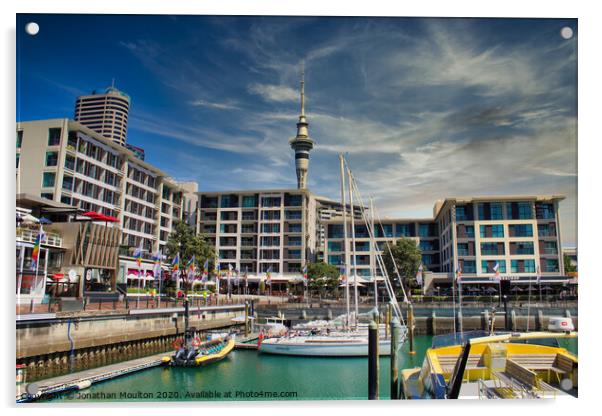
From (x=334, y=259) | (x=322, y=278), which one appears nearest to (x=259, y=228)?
(x=334, y=259)

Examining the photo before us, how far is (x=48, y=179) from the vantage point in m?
38.8

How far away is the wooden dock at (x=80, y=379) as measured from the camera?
10.8 m

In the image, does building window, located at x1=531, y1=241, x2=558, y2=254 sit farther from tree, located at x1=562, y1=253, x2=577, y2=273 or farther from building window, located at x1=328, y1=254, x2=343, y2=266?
building window, located at x1=328, y1=254, x2=343, y2=266

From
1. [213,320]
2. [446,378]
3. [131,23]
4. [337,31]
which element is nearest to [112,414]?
[446,378]

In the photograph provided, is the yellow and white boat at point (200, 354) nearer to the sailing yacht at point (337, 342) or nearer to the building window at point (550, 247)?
the sailing yacht at point (337, 342)

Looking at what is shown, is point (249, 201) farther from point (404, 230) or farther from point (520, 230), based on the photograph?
point (520, 230)

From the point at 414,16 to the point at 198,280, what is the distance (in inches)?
1475

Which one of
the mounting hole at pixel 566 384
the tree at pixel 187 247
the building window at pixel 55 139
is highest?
the building window at pixel 55 139

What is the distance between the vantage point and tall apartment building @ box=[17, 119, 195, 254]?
37562 mm

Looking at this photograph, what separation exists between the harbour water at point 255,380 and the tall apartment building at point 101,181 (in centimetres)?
1705

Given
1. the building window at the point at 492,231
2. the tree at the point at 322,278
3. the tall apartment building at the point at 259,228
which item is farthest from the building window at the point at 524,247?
the tall apartment building at the point at 259,228

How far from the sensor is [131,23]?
1186cm

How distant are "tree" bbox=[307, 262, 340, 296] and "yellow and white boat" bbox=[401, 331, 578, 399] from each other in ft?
134
